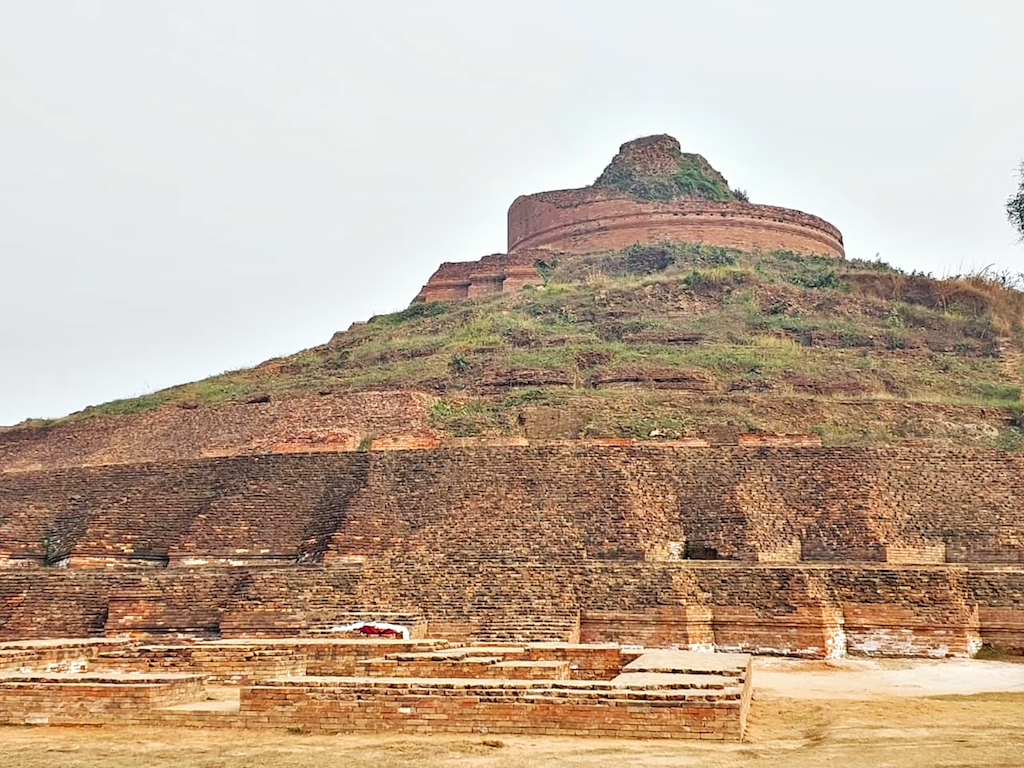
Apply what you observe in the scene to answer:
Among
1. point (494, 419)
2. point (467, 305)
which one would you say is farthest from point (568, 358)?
point (467, 305)

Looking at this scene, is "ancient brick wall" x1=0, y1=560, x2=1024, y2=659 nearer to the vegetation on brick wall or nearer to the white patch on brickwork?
the white patch on brickwork

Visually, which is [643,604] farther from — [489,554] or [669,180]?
[669,180]

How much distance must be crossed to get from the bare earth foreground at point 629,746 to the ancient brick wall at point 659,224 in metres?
26.3

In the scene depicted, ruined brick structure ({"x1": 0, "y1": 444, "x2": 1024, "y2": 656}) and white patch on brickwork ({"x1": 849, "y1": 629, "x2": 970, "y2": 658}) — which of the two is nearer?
white patch on brickwork ({"x1": 849, "y1": 629, "x2": 970, "y2": 658})

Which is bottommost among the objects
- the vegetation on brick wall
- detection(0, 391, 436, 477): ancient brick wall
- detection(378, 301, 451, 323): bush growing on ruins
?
detection(0, 391, 436, 477): ancient brick wall

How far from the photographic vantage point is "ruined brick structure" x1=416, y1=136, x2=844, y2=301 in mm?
35625

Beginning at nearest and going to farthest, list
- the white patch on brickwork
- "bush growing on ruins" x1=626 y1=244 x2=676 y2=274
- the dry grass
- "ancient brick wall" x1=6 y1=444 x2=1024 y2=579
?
1. the dry grass
2. the white patch on brickwork
3. "ancient brick wall" x1=6 y1=444 x2=1024 y2=579
4. "bush growing on ruins" x1=626 y1=244 x2=676 y2=274

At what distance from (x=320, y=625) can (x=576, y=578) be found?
11.7ft

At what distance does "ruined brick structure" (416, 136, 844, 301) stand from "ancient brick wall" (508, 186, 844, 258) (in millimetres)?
31

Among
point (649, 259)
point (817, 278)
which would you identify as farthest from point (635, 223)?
point (817, 278)

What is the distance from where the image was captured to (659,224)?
36.8 meters

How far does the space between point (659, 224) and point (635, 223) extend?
29.3 inches

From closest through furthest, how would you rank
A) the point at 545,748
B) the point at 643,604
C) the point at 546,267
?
1. the point at 545,748
2. the point at 643,604
3. the point at 546,267

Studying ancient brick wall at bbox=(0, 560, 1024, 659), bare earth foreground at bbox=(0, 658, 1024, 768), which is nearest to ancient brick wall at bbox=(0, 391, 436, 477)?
ancient brick wall at bbox=(0, 560, 1024, 659)
